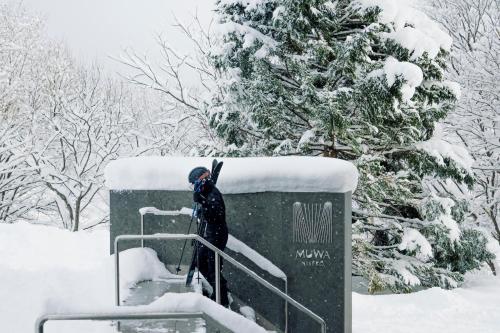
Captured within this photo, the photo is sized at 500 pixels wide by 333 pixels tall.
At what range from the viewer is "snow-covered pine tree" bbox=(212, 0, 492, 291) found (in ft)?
47.0

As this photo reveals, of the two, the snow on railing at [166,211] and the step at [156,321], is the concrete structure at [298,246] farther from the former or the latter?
the step at [156,321]

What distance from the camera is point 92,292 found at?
8.17m

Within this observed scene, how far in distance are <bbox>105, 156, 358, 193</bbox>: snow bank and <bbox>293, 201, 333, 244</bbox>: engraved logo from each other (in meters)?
0.25

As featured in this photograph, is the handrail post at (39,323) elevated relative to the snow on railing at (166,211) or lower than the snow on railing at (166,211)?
lower

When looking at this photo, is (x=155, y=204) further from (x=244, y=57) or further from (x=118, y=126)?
(x=118, y=126)

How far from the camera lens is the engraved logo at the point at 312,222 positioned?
920 centimetres

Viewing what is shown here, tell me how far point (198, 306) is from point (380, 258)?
12.8m

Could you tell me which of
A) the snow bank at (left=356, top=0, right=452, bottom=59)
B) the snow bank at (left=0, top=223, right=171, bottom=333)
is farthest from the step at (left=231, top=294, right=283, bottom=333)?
the snow bank at (left=356, top=0, right=452, bottom=59)

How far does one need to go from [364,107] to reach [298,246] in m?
6.13

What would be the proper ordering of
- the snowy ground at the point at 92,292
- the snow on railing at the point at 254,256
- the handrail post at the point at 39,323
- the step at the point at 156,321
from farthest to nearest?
the snow on railing at the point at 254,256 → the snowy ground at the point at 92,292 → the step at the point at 156,321 → the handrail post at the point at 39,323

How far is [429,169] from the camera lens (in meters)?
15.7

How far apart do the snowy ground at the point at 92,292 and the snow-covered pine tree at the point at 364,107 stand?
1692mm

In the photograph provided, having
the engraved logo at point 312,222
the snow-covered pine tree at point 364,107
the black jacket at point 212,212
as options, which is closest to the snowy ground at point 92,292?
the black jacket at point 212,212

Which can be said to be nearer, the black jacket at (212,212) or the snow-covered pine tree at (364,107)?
the black jacket at (212,212)
